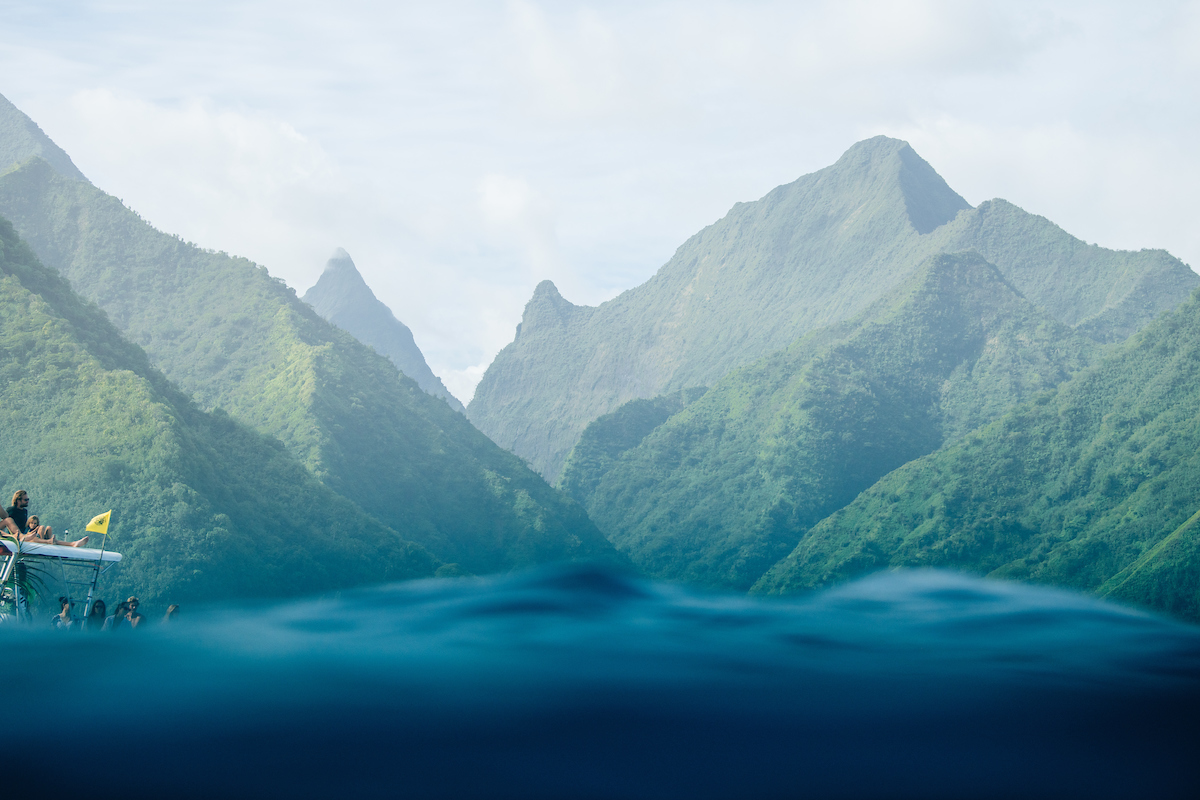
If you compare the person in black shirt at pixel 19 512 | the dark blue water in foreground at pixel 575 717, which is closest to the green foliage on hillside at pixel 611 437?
the dark blue water in foreground at pixel 575 717

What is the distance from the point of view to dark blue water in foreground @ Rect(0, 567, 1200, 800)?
13828mm

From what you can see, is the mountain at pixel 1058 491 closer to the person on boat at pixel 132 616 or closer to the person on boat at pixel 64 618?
the person on boat at pixel 132 616

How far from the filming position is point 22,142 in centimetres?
12362

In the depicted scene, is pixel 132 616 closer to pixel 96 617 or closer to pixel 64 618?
pixel 96 617

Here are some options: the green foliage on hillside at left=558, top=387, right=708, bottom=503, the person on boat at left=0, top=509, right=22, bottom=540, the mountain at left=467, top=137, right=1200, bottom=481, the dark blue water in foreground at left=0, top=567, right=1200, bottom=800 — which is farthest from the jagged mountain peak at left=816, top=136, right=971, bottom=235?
the person on boat at left=0, top=509, right=22, bottom=540

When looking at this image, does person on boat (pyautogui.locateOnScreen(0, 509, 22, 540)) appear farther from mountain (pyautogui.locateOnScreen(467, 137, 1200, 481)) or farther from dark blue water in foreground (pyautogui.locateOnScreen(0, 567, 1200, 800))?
mountain (pyautogui.locateOnScreen(467, 137, 1200, 481))

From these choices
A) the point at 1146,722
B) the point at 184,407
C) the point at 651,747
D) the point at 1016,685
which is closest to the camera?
the point at 651,747

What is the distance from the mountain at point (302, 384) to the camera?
7112 cm

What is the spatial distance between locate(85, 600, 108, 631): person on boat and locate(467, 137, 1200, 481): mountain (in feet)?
369

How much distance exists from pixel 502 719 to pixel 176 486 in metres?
36.3

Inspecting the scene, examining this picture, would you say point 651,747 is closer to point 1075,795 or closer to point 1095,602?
point 1075,795

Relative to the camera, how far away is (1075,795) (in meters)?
14.0

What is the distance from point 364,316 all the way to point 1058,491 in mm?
134024

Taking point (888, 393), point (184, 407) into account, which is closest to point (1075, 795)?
point (184, 407)
